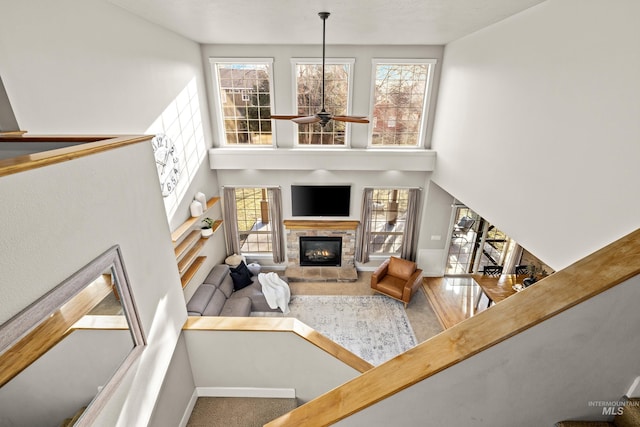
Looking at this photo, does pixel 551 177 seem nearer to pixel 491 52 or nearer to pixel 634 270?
pixel 491 52

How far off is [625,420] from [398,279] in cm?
506

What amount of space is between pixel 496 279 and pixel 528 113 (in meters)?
3.49

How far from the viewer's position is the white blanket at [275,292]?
217 inches

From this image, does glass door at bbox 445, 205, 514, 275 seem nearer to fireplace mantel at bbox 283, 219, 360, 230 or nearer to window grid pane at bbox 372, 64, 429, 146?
window grid pane at bbox 372, 64, 429, 146

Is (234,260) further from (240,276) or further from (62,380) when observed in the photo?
(62,380)

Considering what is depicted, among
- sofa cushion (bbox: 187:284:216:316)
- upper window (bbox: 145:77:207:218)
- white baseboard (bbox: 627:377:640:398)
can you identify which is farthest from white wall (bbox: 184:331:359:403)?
white baseboard (bbox: 627:377:640:398)

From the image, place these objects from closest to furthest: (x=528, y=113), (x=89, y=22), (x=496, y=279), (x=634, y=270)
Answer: (x=634, y=270), (x=89, y=22), (x=528, y=113), (x=496, y=279)

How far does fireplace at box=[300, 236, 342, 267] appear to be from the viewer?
6.64 metres

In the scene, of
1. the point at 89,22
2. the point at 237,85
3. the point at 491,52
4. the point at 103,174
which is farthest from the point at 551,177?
the point at 237,85

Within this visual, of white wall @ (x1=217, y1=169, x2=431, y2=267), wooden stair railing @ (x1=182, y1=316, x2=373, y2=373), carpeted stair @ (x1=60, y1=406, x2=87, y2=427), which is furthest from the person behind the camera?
white wall @ (x1=217, y1=169, x2=431, y2=267)

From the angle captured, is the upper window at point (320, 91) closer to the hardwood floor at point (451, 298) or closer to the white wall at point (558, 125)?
the white wall at point (558, 125)

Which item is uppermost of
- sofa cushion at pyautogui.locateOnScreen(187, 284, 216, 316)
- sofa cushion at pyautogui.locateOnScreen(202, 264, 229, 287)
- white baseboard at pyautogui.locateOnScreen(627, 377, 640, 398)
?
white baseboard at pyautogui.locateOnScreen(627, 377, 640, 398)

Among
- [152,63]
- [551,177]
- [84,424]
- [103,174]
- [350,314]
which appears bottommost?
[350,314]

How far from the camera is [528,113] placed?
10.1ft
